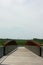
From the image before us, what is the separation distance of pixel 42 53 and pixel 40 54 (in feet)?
2.24

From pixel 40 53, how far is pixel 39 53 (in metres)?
0.54

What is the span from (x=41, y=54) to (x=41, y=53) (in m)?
0.16

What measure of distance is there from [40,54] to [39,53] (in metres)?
0.35

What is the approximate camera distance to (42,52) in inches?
1364

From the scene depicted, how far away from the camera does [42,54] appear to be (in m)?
33.9

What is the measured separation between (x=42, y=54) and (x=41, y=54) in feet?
0.72

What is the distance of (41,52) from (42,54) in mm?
346

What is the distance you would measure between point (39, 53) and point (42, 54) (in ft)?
1.54

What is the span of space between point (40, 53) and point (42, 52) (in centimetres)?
149

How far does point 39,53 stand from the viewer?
1329 inches

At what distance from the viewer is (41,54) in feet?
111

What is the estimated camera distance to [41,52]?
3406 centimetres

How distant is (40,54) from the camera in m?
33.4

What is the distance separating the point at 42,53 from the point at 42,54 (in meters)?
0.20
